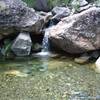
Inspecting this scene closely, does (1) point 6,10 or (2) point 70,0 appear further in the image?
(2) point 70,0

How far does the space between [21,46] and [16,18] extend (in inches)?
44.4

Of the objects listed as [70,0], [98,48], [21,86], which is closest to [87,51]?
[98,48]

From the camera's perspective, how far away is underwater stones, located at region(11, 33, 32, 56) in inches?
495

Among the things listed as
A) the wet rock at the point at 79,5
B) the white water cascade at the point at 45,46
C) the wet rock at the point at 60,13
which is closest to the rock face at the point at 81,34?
the white water cascade at the point at 45,46

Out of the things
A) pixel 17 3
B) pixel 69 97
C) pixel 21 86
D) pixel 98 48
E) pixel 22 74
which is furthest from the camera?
pixel 17 3

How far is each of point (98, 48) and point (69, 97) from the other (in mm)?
4798

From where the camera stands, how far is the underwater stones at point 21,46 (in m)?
12.6

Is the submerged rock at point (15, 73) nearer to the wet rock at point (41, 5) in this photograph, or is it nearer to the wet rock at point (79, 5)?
the wet rock at point (79, 5)

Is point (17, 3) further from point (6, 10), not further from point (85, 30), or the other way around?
point (85, 30)

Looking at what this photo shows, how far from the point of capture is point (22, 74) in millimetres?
9984

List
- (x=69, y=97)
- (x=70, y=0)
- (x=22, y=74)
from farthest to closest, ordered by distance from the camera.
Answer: (x=70, y=0)
(x=22, y=74)
(x=69, y=97)

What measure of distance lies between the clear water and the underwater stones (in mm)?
580

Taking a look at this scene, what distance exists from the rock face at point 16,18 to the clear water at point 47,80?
1.45m

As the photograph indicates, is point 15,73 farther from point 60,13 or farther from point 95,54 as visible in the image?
point 60,13
